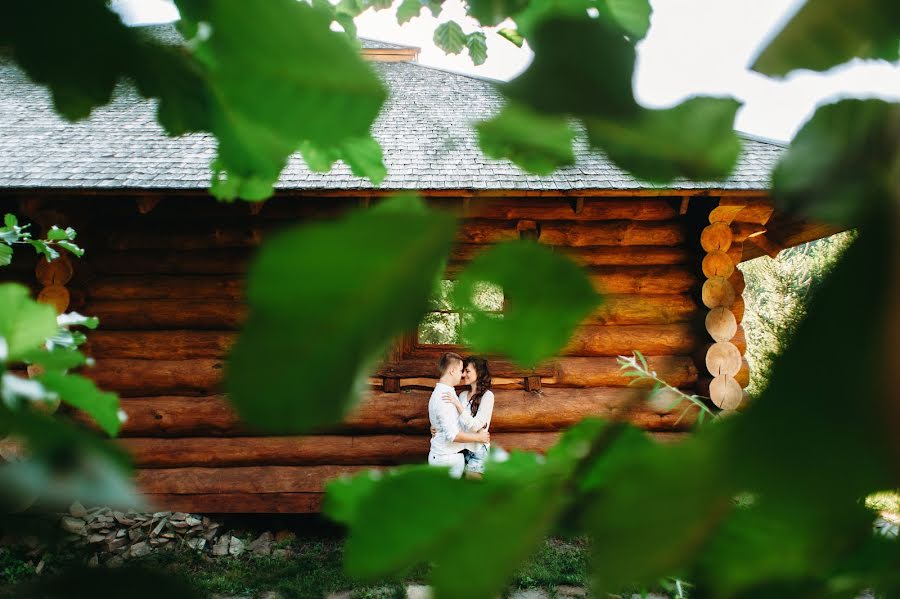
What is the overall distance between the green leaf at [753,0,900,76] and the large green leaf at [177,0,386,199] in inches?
6.2

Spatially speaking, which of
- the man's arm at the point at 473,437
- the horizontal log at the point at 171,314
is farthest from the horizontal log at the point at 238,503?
the horizontal log at the point at 171,314

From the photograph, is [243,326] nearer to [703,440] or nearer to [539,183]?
[703,440]

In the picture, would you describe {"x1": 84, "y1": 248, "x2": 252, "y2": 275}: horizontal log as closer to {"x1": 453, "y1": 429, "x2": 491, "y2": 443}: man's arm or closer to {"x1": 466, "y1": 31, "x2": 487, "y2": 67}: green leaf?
{"x1": 453, "y1": 429, "x2": 491, "y2": 443}: man's arm

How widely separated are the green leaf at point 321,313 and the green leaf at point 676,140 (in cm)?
9

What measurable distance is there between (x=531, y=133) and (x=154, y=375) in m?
5.35

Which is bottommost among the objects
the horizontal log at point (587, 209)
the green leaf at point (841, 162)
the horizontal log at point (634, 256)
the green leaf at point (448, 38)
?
the green leaf at point (841, 162)

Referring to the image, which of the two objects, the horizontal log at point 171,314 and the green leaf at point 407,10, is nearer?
the green leaf at point 407,10

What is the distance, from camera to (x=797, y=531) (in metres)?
0.17

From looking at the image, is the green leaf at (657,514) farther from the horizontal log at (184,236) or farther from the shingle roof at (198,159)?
the horizontal log at (184,236)

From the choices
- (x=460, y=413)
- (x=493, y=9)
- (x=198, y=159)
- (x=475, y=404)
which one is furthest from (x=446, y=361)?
(x=493, y=9)

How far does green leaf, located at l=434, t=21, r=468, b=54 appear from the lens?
1359 mm

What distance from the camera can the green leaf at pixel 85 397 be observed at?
13.9 inches

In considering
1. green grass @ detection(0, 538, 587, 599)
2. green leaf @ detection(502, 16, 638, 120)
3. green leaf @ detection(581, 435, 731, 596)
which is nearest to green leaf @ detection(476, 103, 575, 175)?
green leaf @ detection(502, 16, 638, 120)

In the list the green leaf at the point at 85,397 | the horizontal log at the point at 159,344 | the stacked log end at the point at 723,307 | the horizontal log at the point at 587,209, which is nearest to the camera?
the green leaf at the point at 85,397
